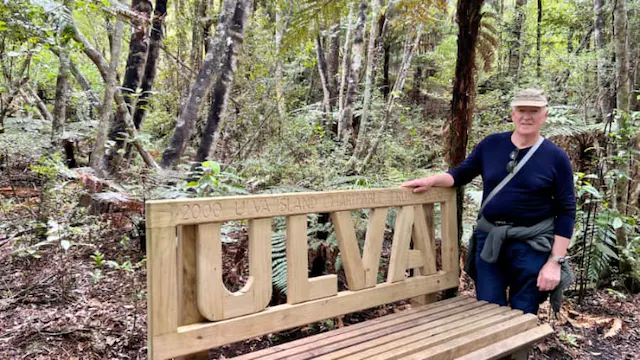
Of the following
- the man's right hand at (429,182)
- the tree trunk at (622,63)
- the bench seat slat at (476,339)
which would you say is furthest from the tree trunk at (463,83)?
the tree trunk at (622,63)

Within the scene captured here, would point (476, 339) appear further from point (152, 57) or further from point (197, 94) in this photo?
point (152, 57)

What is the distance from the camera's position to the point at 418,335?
224cm

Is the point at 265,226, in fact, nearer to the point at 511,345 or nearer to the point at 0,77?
the point at 511,345

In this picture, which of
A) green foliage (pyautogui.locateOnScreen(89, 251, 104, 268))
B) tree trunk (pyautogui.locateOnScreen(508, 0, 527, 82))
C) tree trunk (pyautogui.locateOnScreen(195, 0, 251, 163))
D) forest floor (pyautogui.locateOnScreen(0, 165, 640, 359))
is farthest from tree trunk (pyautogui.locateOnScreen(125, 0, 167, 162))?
tree trunk (pyautogui.locateOnScreen(508, 0, 527, 82))

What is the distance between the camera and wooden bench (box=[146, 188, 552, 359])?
185 cm

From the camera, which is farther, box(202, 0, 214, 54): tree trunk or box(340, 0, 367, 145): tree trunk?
box(202, 0, 214, 54): tree trunk

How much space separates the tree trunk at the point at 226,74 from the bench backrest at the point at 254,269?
3.37 m

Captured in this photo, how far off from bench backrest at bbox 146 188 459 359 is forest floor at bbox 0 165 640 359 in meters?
0.84

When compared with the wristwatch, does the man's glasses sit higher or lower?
higher

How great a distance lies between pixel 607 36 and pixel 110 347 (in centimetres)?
1030

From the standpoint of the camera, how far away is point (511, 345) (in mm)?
2271

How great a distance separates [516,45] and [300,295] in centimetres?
1399

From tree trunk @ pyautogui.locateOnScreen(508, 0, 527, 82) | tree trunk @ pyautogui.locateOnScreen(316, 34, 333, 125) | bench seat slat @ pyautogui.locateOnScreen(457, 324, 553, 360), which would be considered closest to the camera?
bench seat slat @ pyautogui.locateOnScreen(457, 324, 553, 360)

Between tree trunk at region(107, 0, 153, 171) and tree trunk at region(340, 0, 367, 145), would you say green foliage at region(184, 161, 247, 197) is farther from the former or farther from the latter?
tree trunk at region(340, 0, 367, 145)
